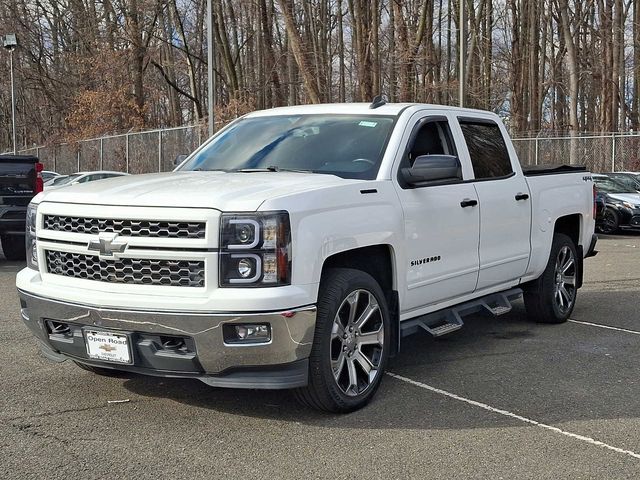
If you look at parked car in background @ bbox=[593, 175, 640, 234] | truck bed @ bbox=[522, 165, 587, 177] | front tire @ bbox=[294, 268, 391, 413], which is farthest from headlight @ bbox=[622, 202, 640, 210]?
front tire @ bbox=[294, 268, 391, 413]

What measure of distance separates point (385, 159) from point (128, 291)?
6.53 ft

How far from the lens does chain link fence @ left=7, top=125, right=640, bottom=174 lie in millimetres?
28375

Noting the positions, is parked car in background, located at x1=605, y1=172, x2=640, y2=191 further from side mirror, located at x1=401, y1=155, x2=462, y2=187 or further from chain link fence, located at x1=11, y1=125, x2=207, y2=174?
side mirror, located at x1=401, y1=155, x2=462, y2=187

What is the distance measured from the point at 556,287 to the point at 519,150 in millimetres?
24296

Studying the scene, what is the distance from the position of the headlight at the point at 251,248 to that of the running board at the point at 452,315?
1471 millimetres

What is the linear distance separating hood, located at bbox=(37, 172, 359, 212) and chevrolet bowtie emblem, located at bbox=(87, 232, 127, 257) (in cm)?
19

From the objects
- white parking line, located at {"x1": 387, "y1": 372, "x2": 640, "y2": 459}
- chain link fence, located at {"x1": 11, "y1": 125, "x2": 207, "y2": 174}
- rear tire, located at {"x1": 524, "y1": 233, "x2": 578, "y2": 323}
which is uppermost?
chain link fence, located at {"x1": 11, "y1": 125, "x2": 207, "y2": 174}

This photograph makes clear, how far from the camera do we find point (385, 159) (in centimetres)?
542

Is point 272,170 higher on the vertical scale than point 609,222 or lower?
higher

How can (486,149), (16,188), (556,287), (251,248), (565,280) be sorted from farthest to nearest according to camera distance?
(16,188), (565,280), (556,287), (486,149), (251,248)

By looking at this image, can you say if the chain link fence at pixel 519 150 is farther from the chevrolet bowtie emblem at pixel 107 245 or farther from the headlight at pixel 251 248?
the headlight at pixel 251 248

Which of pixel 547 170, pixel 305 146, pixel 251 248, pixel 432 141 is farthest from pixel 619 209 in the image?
pixel 251 248

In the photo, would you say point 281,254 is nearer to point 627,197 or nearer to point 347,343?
point 347,343

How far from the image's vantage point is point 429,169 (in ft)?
17.3
